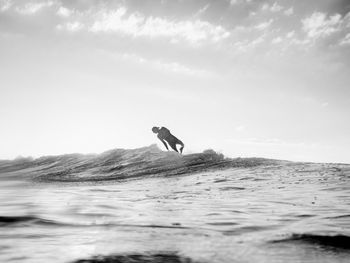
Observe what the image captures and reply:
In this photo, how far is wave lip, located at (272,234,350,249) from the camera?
9.19 feet

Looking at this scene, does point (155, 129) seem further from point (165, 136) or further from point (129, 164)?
point (129, 164)

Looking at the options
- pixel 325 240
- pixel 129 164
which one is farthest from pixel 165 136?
pixel 325 240

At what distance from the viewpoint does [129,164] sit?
→ 635 inches

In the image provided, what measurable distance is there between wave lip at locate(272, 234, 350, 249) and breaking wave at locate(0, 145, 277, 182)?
10.1 meters

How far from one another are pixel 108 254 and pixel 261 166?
10746mm

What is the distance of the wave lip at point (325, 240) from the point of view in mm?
2802

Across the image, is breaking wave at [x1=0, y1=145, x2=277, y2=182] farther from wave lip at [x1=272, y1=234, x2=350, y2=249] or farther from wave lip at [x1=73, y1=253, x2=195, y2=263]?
wave lip at [x1=73, y1=253, x2=195, y2=263]

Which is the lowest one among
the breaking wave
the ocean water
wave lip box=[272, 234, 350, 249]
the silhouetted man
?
wave lip box=[272, 234, 350, 249]

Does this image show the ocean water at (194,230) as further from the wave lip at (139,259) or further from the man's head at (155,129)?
the man's head at (155,129)

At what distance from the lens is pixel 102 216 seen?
427 cm

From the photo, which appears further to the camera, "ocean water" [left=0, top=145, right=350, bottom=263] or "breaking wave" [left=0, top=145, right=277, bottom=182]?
"breaking wave" [left=0, top=145, right=277, bottom=182]

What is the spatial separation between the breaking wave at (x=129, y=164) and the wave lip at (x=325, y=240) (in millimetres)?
10058

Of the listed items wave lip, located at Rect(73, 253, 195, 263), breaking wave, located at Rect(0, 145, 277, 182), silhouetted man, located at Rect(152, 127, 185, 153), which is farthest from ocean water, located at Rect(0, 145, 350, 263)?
silhouetted man, located at Rect(152, 127, 185, 153)

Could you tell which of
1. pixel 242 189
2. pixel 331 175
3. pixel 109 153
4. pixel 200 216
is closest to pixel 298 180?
pixel 331 175
